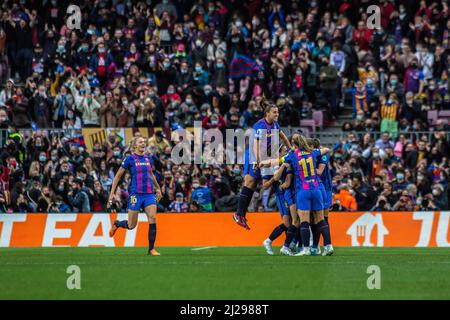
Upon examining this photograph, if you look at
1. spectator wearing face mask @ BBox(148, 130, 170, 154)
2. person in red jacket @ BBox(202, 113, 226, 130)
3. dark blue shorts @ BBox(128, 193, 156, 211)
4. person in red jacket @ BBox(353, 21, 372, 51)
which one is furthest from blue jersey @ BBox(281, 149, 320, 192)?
person in red jacket @ BBox(353, 21, 372, 51)

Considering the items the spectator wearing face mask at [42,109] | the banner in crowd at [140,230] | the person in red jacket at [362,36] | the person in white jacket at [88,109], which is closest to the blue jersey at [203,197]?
the banner in crowd at [140,230]

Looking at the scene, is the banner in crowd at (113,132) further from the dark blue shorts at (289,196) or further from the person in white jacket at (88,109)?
the dark blue shorts at (289,196)

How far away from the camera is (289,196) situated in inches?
778

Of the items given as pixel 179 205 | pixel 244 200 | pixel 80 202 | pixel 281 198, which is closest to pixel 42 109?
pixel 80 202

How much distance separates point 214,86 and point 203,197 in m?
5.60

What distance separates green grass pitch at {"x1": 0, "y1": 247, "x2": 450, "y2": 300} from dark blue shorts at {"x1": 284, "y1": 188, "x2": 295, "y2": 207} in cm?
109

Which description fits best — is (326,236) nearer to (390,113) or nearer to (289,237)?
(289,237)

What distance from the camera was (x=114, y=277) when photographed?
15.2 meters

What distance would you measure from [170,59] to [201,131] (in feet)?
15.4

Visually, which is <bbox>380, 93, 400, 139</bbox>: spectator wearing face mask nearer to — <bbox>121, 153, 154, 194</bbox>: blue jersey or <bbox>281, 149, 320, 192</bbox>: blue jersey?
<bbox>281, 149, 320, 192</bbox>: blue jersey

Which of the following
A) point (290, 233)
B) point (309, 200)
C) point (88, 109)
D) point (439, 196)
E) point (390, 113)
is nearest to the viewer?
point (309, 200)

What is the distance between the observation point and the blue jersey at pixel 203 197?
2711 centimetres
